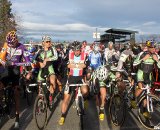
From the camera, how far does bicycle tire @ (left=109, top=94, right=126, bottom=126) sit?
768 cm

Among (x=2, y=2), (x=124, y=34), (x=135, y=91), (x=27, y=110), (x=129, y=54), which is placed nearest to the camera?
(x=135, y=91)

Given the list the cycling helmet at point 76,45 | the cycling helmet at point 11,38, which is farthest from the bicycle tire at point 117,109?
the cycling helmet at point 11,38

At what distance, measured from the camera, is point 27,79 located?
11023 mm

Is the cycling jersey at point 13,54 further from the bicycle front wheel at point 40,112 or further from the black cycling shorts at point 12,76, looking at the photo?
the bicycle front wheel at point 40,112

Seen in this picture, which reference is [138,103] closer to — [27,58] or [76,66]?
[76,66]

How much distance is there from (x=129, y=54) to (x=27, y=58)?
5.01 meters

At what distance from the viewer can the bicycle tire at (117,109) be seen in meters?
7.68

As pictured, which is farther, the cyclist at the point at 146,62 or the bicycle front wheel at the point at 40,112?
the cyclist at the point at 146,62

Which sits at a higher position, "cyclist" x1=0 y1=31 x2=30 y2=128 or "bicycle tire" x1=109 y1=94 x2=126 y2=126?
"cyclist" x1=0 y1=31 x2=30 y2=128

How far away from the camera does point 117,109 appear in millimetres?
7965

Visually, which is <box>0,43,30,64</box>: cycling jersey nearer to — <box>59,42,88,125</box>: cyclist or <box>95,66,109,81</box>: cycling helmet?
<box>59,42,88,125</box>: cyclist

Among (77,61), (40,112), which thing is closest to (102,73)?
(77,61)

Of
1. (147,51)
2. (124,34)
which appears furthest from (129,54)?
(124,34)

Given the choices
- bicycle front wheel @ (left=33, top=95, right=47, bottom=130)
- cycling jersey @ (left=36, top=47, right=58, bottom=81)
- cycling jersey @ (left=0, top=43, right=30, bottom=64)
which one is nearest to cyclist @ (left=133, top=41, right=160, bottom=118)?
bicycle front wheel @ (left=33, top=95, right=47, bottom=130)
